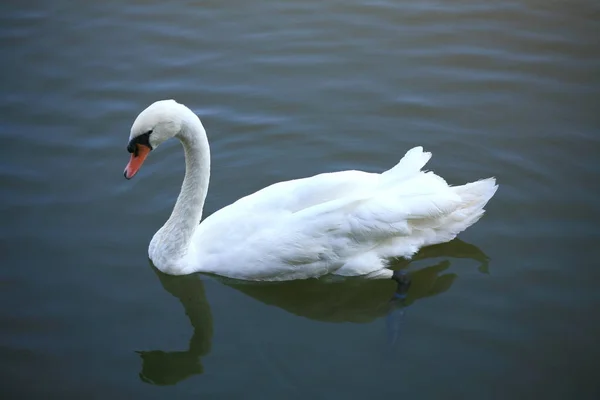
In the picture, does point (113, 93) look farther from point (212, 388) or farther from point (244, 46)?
point (212, 388)

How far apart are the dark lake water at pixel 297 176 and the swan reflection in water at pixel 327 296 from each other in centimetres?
2

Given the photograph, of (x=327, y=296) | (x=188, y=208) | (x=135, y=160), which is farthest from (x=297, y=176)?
(x=135, y=160)

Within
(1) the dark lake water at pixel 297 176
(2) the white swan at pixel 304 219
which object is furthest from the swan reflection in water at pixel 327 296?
(2) the white swan at pixel 304 219

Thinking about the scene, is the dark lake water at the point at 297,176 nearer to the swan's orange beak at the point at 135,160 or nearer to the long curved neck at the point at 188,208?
the long curved neck at the point at 188,208

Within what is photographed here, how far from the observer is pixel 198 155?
6266mm

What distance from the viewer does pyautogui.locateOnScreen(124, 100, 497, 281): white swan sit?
6.10 m

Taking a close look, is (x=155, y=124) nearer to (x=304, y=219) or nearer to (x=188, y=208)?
(x=188, y=208)

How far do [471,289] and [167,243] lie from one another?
2.66 m

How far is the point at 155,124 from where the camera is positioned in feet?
19.5

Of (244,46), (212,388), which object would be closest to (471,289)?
(212,388)

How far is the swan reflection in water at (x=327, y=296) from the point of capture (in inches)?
233

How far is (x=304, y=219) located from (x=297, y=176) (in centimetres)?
172

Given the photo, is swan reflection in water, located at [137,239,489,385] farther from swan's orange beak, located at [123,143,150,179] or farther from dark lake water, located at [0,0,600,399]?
swan's orange beak, located at [123,143,150,179]

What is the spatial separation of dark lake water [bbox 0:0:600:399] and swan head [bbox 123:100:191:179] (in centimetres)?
129
